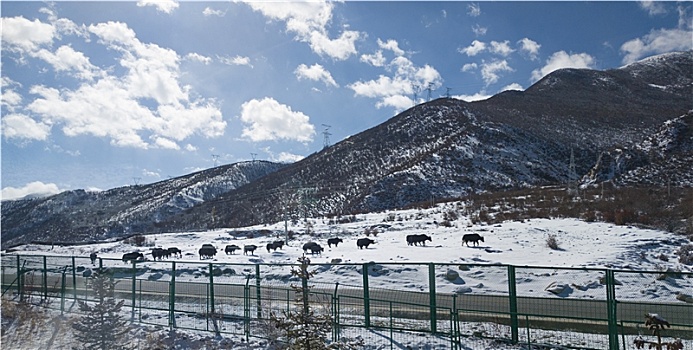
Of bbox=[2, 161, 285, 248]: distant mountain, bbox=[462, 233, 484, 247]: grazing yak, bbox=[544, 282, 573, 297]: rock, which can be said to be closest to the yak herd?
bbox=[462, 233, 484, 247]: grazing yak

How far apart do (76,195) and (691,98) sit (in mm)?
183106

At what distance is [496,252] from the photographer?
25.0 metres

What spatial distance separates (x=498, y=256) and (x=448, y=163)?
58699mm

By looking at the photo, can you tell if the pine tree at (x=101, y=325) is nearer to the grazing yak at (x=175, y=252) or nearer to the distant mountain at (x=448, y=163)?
the grazing yak at (x=175, y=252)

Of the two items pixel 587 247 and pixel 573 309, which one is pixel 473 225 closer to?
pixel 587 247

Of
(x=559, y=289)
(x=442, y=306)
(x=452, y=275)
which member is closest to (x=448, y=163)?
(x=452, y=275)

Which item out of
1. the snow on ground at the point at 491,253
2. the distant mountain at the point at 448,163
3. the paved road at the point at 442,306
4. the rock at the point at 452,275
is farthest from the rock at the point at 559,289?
the distant mountain at the point at 448,163

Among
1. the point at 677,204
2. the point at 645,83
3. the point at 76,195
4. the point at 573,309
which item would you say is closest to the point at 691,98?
the point at 645,83

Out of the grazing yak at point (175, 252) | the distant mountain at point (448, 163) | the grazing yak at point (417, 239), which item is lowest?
the grazing yak at point (175, 252)

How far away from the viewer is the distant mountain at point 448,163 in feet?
Result: 234

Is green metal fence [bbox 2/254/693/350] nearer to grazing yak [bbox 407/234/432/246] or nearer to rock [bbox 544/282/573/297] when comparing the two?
rock [bbox 544/282/573/297]

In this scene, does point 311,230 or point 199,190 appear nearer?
point 311,230

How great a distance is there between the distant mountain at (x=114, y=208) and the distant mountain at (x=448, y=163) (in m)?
0.57

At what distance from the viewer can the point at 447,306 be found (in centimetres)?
1446
